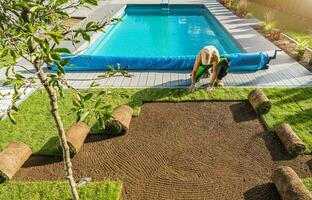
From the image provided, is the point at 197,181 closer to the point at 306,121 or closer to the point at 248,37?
the point at 306,121

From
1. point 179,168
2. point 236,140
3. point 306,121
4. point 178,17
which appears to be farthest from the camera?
point 178,17

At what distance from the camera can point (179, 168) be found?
7.20 meters

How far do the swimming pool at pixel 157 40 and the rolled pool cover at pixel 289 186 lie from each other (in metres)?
7.06

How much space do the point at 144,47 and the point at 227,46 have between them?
4.71 metres

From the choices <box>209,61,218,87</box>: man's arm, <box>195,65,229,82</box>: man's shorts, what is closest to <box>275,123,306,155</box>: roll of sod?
<box>209,61,218,87</box>: man's arm

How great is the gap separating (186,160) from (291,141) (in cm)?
265

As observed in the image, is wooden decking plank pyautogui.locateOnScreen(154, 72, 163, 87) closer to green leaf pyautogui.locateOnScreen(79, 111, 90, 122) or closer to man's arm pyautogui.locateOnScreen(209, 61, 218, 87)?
man's arm pyautogui.locateOnScreen(209, 61, 218, 87)

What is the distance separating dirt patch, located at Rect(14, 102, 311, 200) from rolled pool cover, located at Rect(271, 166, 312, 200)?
0.39 m

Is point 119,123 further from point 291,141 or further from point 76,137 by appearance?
point 291,141

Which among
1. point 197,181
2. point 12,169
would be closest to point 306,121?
point 197,181

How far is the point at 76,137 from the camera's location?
7594 mm

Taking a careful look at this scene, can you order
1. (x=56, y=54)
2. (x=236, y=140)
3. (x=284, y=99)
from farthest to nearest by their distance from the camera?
(x=284, y=99) < (x=236, y=140) < (x=56, y=54)

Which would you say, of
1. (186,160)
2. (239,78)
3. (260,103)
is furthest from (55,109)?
(239,78)

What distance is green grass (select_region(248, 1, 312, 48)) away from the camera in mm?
16375
